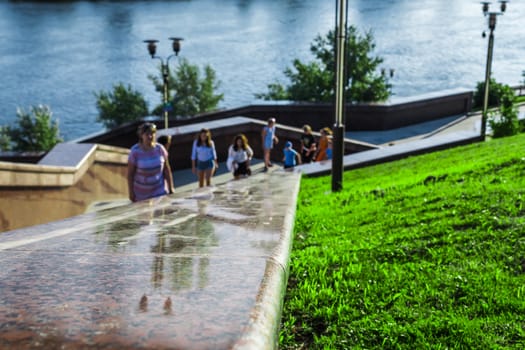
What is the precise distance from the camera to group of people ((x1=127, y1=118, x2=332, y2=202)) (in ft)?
22.3

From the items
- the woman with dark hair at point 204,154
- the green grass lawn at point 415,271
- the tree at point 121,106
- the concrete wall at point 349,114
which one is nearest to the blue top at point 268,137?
the woman with dark hair at point 204,154

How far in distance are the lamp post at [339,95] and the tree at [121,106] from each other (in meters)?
43.2

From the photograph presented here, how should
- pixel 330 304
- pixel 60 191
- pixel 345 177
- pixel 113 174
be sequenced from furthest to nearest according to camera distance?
pixel 113 174 < pixel 345 177 < pixel 60 191 < pixel 330 304

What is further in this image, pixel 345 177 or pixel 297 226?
pixel 345 177

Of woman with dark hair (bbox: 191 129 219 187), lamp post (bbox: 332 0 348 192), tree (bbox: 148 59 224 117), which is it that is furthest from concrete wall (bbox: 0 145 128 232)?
tree (bbox: 148 59 224 117)

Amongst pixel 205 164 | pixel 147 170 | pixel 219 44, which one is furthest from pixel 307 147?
pixel 219 44

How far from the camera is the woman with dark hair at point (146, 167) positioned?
675cm

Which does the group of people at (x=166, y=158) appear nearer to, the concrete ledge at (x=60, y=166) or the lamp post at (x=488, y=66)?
the concrete ledge at (x=60, y=166)

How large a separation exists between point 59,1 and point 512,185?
106 m

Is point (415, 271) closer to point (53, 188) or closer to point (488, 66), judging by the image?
point (53, 188)

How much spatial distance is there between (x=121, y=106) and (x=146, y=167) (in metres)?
45.7

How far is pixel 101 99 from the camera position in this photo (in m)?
51.4

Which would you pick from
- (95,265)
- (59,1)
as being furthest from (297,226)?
(59,1)

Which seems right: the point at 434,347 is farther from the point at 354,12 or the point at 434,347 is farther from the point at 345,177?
the point at 354,12
